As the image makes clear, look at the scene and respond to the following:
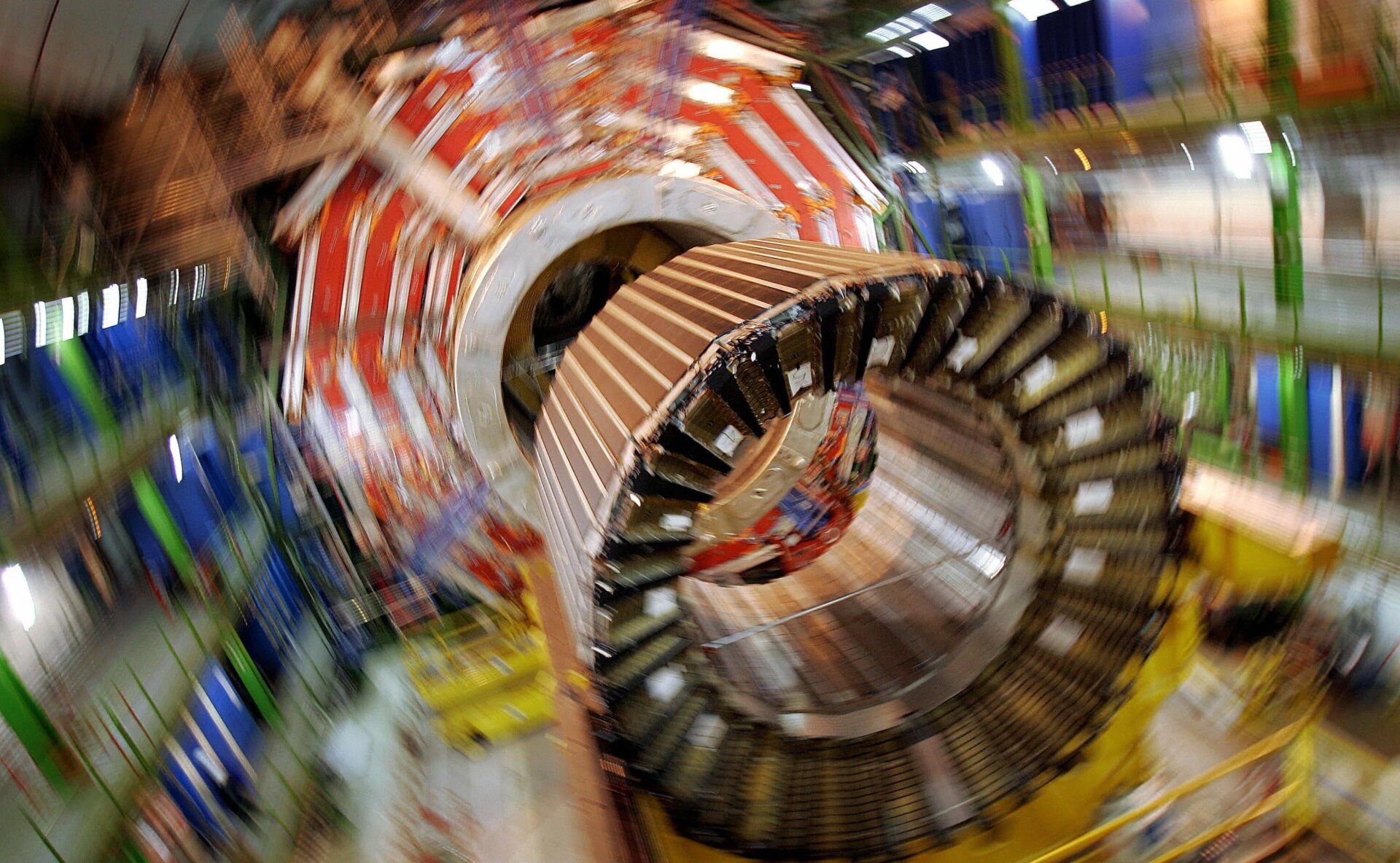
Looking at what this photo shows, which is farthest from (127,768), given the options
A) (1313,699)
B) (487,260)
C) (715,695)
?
(1313,699)

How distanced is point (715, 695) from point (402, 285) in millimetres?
1788

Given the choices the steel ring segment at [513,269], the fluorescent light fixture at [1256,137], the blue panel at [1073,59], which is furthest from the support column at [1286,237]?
the steel ring segment at [513,269]

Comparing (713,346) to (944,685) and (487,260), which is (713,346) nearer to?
(944,685)

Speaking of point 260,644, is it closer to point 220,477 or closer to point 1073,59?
point 220,477

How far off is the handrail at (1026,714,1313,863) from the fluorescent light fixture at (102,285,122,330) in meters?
2.27

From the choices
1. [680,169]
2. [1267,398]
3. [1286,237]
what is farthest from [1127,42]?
[680,169]

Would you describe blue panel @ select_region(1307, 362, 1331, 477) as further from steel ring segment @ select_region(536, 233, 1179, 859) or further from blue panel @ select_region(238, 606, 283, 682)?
blue panel @ select_region(238, 606, 283, 682)

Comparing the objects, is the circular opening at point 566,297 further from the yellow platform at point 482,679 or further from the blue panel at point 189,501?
the blue panel at point 189,501

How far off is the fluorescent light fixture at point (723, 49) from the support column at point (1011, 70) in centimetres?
94

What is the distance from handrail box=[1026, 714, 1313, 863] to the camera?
1.56m

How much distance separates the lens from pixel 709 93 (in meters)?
3.08

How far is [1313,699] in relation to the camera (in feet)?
6.33

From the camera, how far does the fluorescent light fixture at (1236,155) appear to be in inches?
87.9

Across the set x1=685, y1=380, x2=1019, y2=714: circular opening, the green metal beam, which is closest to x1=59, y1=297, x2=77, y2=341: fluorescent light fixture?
the green metal beam
